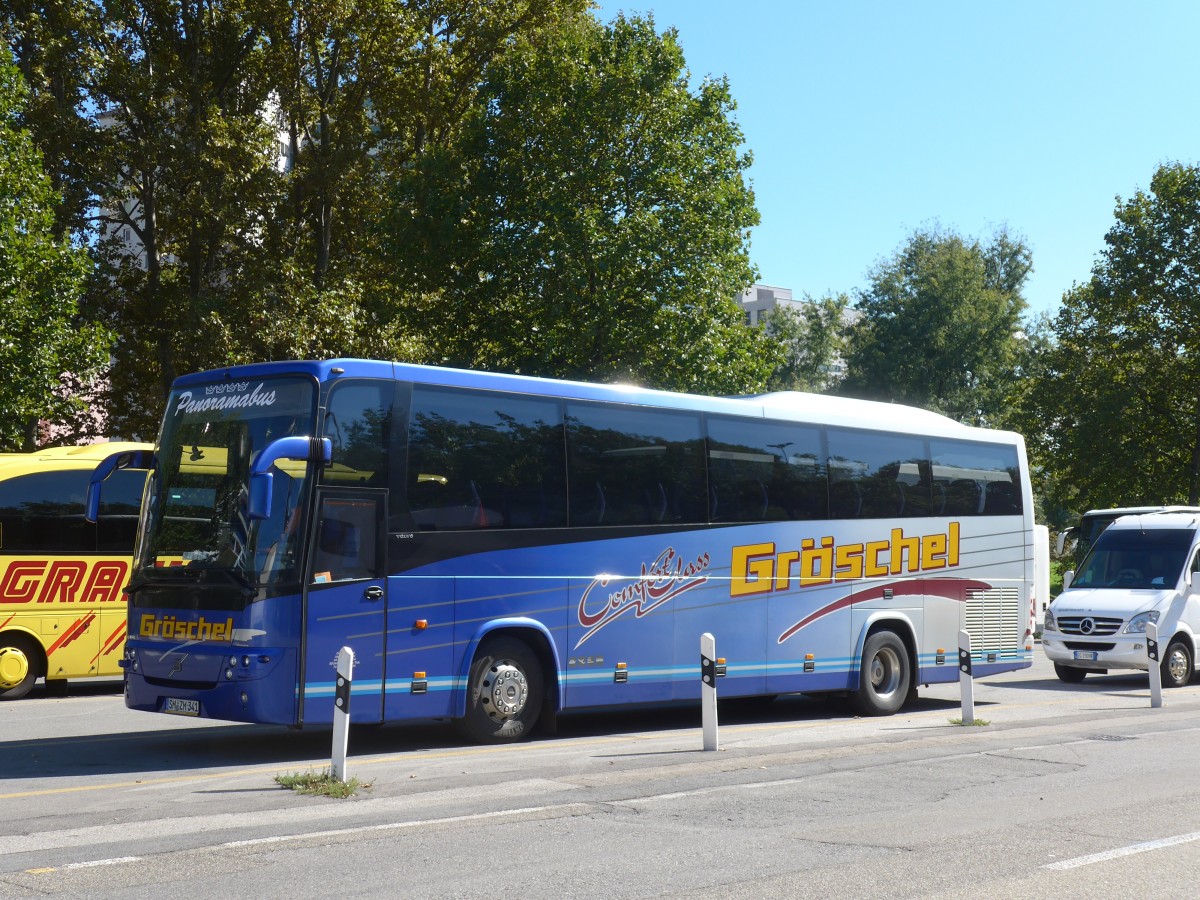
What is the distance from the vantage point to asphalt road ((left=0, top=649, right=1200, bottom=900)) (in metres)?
6.98

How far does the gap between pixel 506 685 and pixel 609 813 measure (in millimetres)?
3972

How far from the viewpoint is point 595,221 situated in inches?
1239

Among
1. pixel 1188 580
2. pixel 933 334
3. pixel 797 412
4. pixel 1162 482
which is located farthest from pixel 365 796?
pixel 933 334

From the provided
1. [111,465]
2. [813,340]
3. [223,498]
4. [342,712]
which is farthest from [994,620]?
[813,340]

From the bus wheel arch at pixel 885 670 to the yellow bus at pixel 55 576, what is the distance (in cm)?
1015

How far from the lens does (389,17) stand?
3516 cm

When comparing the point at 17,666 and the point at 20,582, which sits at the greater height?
the point at 20,582

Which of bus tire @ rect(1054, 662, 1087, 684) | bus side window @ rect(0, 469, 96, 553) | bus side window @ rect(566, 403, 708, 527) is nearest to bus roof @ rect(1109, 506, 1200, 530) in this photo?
bus tire @ rect(1054, 662, 1087, 684)

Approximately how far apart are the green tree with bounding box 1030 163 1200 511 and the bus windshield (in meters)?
38.1

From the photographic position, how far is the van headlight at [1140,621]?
68.8 ft

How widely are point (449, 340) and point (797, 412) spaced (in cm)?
1912

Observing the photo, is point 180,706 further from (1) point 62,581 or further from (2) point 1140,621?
(2) point 1140,621

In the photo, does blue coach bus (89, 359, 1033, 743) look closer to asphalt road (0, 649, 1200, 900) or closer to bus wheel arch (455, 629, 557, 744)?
bus wheel arch (455, 629, 557, 744)

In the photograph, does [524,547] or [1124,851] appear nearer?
[1124,851]
